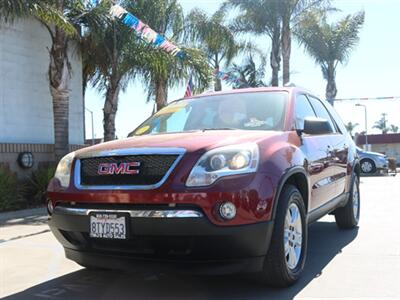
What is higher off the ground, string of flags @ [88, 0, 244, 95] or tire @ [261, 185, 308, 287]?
string of flags @ [88, 0, 244, 95]

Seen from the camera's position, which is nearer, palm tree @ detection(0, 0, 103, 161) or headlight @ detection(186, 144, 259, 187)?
headlight @ detection(186, 144, 259, 187)

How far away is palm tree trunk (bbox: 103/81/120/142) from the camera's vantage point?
1502 cm

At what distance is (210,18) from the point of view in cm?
2092

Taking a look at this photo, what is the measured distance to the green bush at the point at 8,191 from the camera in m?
10.3

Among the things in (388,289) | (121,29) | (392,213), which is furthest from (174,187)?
(121,29)

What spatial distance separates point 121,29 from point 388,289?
10.8 meters

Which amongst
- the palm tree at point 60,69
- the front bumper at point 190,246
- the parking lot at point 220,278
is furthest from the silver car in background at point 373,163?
the front bumper at point 190,246

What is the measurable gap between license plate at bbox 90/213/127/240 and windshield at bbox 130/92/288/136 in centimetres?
137

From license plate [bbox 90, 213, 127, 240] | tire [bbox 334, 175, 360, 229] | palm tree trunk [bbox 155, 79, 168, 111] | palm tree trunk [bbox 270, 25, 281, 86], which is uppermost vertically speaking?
palm tree trunk [bbox 270, 25, 281, 86]

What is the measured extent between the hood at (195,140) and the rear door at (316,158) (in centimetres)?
65

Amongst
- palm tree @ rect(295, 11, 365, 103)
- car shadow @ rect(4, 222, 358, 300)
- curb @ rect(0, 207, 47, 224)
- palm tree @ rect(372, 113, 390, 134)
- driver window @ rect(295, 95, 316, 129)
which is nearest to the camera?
car shadow @ rect(4, 222, 358, 300)

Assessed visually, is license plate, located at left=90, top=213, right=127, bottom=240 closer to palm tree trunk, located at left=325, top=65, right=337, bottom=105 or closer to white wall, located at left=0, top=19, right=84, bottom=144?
white wall, located at left=0, top=19, right=84, bottom=144

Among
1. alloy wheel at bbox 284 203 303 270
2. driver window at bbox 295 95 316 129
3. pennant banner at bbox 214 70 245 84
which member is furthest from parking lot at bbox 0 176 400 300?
pennant banner at bbox 214 70 245 84

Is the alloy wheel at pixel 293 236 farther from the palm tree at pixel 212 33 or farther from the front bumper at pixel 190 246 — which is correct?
the palm tree at pixel 212 33
